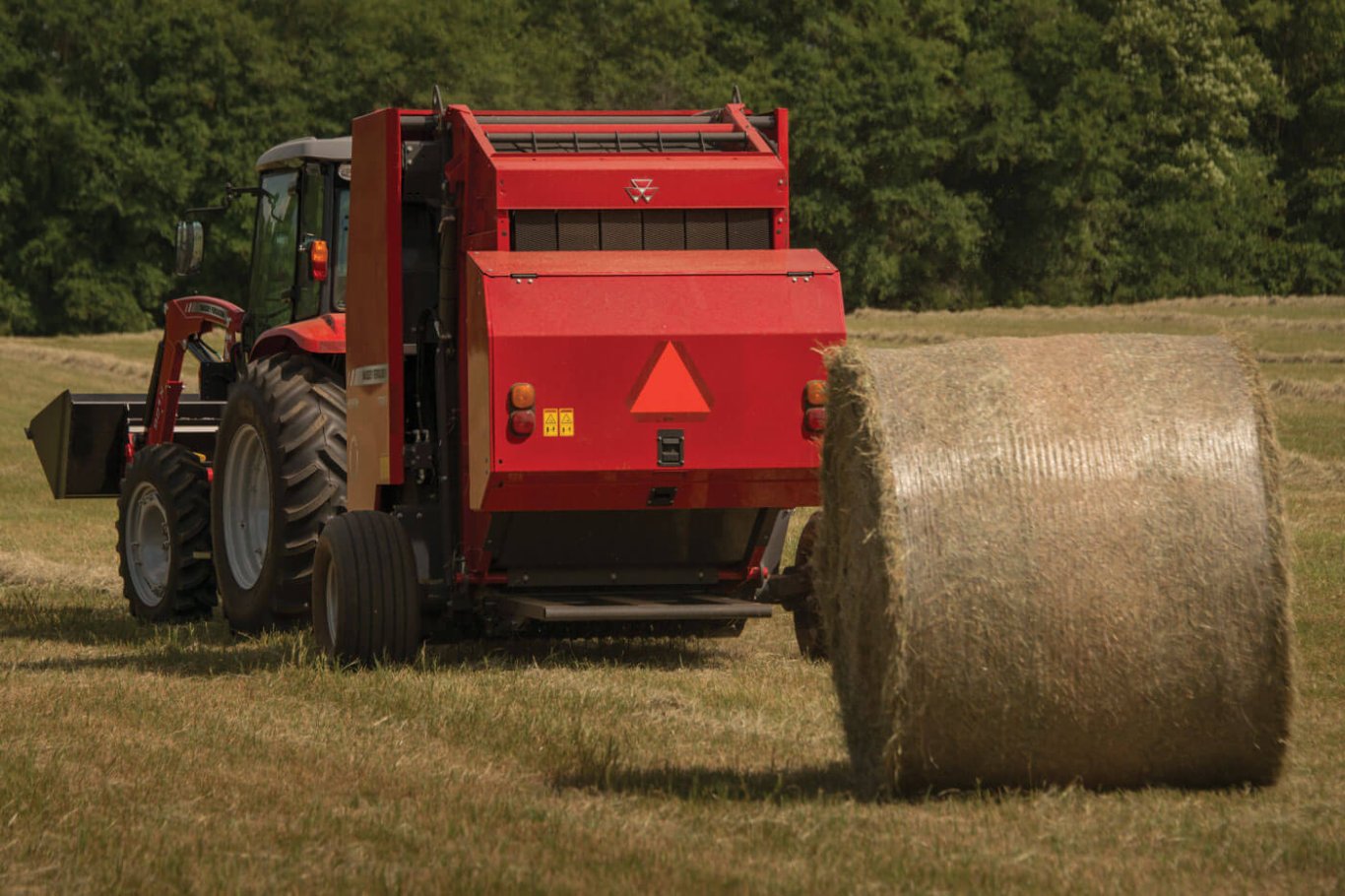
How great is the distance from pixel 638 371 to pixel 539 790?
8.78 ft

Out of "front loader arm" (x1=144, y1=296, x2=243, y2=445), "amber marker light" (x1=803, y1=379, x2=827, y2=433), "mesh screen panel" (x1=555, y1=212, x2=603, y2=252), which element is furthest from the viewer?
"front loader arm" (x1=144, y1=296, x2=243, y2=445)

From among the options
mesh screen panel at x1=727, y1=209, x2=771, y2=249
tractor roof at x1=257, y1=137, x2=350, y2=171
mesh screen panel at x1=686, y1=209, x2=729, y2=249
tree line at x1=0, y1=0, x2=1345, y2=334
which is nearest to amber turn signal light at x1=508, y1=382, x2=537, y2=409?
mesh screen panel at x1=686, y1=209, x2=729, y2=249

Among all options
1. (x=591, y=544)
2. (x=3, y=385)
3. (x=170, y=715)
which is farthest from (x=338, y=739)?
(x=3, y=385)

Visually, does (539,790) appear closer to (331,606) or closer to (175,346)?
(331,606)

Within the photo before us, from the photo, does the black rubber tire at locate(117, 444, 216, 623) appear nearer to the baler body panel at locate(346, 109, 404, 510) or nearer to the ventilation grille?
the baler body panel at locate(346, 109, 404, 510)

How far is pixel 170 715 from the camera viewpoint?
841 cm

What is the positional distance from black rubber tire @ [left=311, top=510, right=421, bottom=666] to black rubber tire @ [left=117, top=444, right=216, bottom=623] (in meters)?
2.66

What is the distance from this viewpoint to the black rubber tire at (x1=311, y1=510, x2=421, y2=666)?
31.7ft

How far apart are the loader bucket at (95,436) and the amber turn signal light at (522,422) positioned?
4872mm

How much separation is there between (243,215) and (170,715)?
1720 inches

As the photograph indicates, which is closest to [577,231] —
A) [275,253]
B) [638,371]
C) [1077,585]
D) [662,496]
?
[638,371]

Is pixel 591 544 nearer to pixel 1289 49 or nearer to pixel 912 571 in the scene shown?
pixel 912 571

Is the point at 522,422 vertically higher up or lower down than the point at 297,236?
lower down

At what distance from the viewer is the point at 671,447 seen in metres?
9.25
